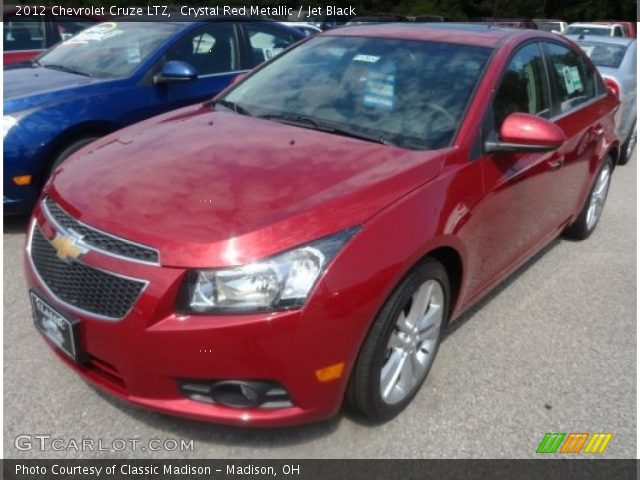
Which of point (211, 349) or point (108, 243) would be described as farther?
point (108, 243)

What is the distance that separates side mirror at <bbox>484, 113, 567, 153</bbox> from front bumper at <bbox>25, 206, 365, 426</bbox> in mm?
1252

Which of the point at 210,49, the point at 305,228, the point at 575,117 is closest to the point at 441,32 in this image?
the point at 575,117

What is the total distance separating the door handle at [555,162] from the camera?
3447 mm

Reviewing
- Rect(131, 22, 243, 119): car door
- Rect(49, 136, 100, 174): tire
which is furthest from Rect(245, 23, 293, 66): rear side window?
Rect(49, 136, 100, 174): tire

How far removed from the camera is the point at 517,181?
3074 mm

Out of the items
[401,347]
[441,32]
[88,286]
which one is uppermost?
[441,32]

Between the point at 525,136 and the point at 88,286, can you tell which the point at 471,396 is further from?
the point at 88,286

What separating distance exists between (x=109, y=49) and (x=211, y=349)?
3989 millimetres

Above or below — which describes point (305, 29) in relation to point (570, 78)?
below

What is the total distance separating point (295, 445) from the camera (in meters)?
2.42

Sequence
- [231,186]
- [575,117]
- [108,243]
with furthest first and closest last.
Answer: [575,117], [231,186], [108,243]

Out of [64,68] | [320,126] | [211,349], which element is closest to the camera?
[211,349]

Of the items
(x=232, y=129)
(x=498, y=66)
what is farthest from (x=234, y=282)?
(x=498, y=66)

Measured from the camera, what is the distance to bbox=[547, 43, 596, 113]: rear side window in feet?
12.2
